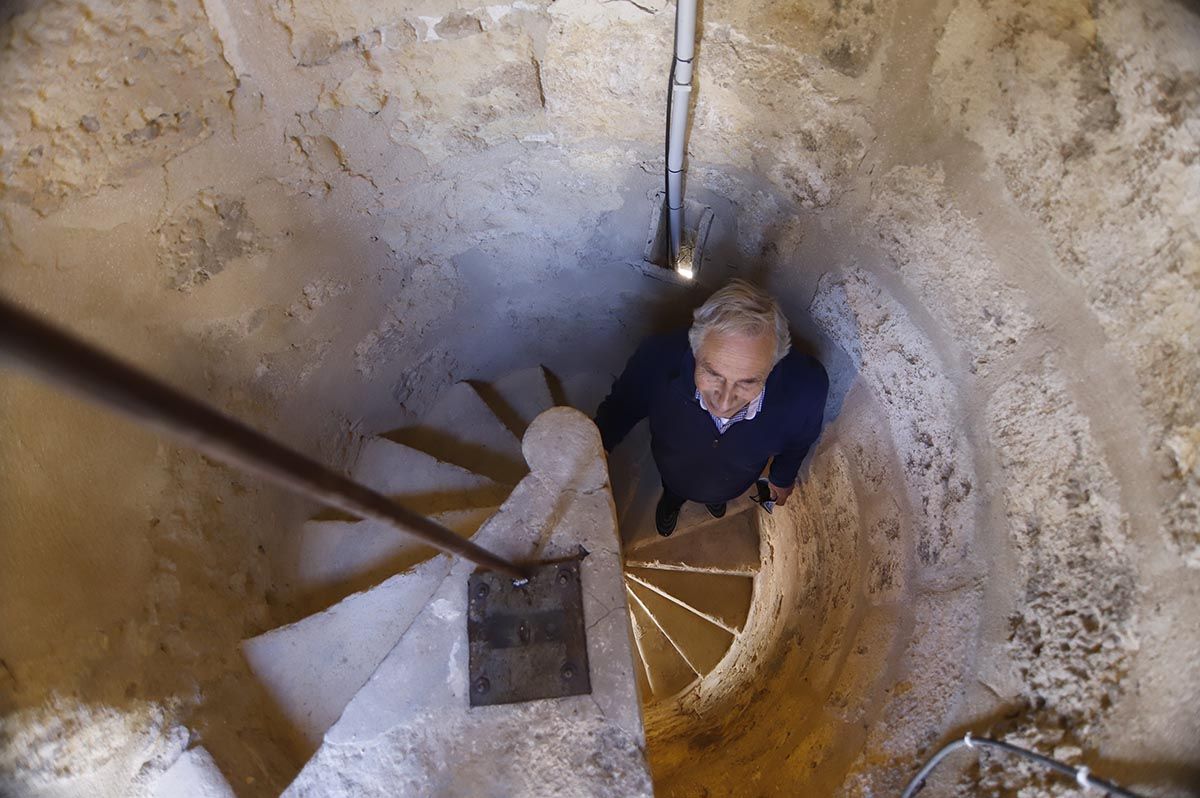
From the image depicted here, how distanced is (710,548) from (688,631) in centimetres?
50

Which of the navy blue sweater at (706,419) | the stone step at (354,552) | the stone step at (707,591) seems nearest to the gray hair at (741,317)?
the navy blue sweater at (706,419)

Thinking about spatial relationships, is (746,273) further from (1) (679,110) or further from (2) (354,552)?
(2) (354,552)

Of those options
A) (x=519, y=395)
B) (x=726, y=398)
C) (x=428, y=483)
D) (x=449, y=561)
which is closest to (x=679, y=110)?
(x=726, y=398)

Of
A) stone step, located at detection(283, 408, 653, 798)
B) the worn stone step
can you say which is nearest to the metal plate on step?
stone step, located at detection(283, 408, 653, 798)

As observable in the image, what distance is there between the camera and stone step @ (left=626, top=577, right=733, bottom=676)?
13.0 feet

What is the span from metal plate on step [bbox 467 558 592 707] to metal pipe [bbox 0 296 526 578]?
1097mm

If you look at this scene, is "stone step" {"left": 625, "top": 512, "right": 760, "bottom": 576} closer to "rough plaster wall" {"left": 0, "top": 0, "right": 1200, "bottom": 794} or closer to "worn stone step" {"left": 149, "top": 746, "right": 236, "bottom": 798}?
"rough plaster wall" {"left": 0, "top": 0, "right": 1200, "bottom": 794}

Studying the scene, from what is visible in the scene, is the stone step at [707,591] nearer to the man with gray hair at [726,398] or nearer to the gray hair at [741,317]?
the man with gray hair at [726,398]

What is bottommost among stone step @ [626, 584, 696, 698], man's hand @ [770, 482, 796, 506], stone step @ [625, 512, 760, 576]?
stone step @ [626, 584, 696, 698]

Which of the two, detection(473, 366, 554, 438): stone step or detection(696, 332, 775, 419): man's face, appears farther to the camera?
detection(473, 366, 554, 438): stone step

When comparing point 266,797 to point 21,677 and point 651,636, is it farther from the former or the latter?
point 651,636

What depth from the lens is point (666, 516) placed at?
407 centimetres

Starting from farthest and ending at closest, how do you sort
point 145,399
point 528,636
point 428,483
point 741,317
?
point 428,483 < point 741,317 < point 528,636 < point 145,399

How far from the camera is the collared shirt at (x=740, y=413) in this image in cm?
268
